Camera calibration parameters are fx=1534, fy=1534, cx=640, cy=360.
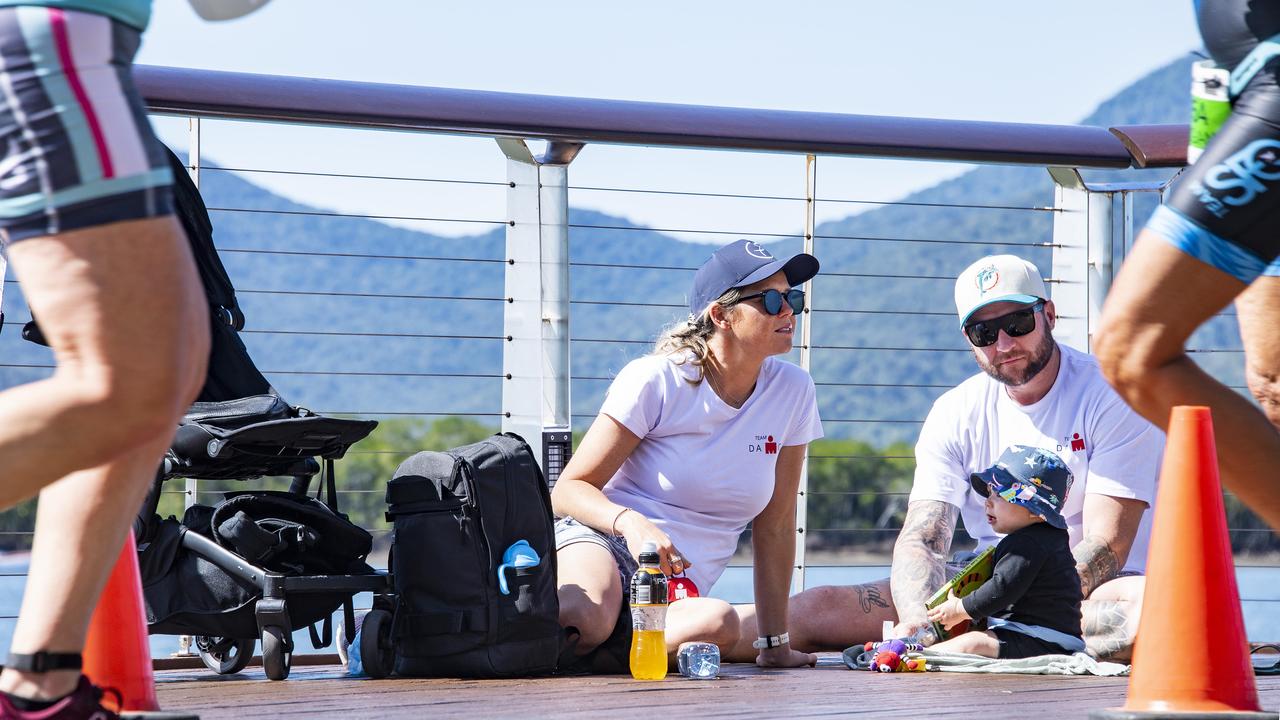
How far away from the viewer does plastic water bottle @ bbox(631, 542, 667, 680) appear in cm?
303

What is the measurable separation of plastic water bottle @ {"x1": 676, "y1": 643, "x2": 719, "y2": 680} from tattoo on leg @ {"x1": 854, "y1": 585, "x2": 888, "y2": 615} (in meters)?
0.67

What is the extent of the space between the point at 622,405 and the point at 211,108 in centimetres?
110

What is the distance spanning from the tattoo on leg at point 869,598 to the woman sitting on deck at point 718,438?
27 cm

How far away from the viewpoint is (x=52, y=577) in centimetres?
172

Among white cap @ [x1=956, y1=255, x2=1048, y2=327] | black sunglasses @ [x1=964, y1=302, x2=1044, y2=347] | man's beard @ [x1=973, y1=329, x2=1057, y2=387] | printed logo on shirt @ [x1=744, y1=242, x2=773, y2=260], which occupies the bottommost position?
man's beard @ [x1=973, y1=329, x2=1057, y2=387]

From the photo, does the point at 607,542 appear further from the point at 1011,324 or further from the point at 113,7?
the point at 113,7

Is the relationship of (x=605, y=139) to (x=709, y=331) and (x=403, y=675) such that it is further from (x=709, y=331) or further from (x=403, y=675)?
(x=403, y=675)

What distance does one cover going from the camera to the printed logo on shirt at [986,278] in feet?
12.1

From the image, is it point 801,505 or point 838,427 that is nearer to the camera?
point 801,505

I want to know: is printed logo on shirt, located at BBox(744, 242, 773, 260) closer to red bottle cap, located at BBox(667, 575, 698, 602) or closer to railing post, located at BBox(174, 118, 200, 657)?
red bottle cap, located at BBox(667, 575, 698, 602)

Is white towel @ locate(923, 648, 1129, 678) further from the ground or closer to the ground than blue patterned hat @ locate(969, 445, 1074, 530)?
closer to the ground

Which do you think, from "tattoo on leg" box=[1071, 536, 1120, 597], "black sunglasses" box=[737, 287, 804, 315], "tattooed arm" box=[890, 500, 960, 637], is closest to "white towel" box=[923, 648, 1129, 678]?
"tattooed arm" box=[890, 500, 960, 637]

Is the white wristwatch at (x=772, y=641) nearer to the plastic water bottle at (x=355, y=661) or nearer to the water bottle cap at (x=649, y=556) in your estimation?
the water bottle cap at (x=649, y=556)

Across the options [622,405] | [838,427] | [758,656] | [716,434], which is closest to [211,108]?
[622,405]
